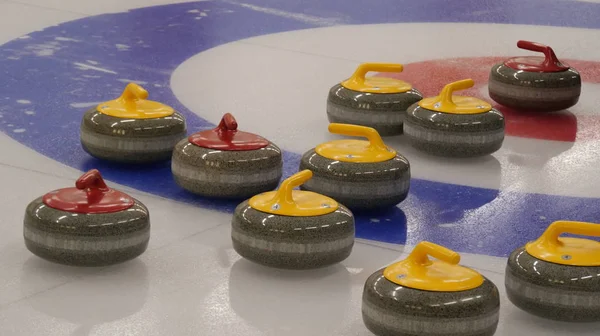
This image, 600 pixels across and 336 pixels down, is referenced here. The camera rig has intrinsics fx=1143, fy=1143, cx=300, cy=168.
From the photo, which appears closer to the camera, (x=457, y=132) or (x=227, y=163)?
(x=227, y=163)

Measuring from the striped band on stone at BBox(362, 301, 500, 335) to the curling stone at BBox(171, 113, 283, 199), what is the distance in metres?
1.15

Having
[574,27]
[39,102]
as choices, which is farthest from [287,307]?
[574,27]

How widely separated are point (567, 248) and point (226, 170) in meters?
1.30

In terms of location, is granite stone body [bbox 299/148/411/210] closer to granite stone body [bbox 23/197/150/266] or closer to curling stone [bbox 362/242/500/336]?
granite stone body [bbox 23/197/150/266]

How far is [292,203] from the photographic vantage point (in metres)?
3.44

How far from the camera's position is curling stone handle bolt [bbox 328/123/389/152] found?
3838 millimetres

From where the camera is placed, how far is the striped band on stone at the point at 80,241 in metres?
3.33

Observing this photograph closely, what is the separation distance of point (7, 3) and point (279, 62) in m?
2.21

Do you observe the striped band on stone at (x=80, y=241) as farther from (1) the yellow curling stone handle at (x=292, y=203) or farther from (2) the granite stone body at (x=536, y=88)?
(2) the granite stone body at (x=536, y=88)

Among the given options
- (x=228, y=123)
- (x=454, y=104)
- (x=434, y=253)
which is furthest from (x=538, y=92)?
(x=434, y=253)

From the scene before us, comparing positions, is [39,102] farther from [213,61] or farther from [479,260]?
[479,260]

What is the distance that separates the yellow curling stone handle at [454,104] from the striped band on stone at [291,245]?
130cm

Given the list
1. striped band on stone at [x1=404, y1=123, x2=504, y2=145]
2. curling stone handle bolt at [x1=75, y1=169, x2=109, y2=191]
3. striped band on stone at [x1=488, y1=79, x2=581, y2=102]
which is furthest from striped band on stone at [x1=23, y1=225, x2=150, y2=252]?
striped band on stone at [x1=488, y1=79, x2=581, y2=102]

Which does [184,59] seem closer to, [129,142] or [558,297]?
[129,142]
